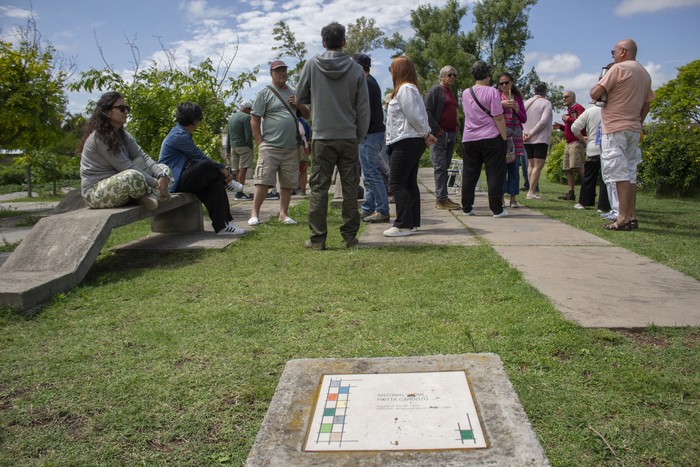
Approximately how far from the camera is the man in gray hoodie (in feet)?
17.0

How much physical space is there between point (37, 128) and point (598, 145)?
25.5 feet

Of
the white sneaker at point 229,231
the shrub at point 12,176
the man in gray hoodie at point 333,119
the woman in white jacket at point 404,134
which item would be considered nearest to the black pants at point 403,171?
the woman in white jacket at point 404,134

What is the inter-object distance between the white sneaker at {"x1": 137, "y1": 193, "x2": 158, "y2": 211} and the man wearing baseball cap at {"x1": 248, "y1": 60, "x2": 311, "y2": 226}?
147 centimetres

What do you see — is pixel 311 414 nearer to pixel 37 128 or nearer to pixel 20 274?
pixel 20 274

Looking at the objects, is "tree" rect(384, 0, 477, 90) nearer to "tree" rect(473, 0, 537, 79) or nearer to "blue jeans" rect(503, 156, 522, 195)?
"tree" rect(473, 0, 537, 79)

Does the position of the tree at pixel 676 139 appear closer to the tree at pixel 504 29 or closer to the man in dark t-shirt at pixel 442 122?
the man in dark t-shirt at pixel 442 122

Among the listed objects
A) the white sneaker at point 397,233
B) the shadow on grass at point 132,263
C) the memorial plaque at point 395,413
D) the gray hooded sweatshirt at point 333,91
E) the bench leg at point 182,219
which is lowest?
the shadow on grass at point 132,263

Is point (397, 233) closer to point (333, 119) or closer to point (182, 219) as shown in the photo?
point (333, 119)

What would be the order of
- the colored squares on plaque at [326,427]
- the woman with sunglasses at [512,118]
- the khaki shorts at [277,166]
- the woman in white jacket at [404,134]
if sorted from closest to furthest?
the colored squares on plaque at [326,427], the woman in white jacket at [404,134], the khaki shorts at [277,166], the woman with sunglasses at [512,118]

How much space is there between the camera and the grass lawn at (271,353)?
212cm

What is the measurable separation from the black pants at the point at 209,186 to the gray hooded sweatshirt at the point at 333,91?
1.41 m

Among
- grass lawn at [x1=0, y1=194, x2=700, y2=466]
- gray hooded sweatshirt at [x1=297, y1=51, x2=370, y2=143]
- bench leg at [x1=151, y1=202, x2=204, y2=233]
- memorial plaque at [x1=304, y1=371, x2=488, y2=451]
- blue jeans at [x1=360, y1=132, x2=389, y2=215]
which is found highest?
gray hooded sweatshirt at [x1=297, y1=51, x2=370, y2=143]

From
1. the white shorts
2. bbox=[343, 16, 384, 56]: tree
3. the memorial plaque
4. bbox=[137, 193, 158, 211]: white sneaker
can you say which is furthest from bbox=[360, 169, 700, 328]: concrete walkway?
bbox=[343, 16, 384, 56]: tree

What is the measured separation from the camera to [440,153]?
25.6 feet
